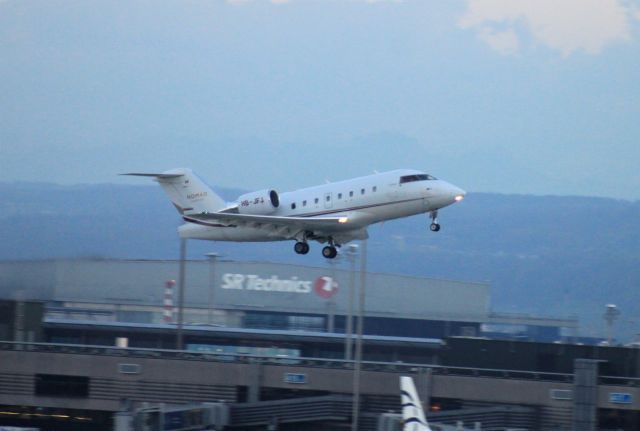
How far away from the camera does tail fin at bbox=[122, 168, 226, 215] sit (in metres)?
45.4

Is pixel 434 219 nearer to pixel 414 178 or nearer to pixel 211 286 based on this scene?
pixel 414 178

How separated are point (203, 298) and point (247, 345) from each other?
18477mm

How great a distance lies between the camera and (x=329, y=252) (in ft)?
137

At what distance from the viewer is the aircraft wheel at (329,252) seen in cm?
4157

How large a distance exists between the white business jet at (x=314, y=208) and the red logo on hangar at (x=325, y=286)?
34238mm

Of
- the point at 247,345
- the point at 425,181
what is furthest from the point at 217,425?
the point at 247,345

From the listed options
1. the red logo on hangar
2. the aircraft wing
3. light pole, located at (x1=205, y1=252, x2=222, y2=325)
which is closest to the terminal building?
the aircraft wing

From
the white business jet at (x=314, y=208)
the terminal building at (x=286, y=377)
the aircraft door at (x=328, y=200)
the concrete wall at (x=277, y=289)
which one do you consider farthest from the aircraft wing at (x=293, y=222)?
the concrete wall at (x=277, y=289)

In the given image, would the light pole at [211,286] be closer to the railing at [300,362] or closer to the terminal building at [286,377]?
the terminal building at [286,377]

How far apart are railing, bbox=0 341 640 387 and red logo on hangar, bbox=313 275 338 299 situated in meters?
36.0

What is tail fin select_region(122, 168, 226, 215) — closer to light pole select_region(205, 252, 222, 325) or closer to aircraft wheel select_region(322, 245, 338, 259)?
aircraft wheel select_region(322, 245, 338, 259)

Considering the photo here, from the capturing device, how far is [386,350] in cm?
6225

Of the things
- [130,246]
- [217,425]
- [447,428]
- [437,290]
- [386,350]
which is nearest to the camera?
[447,428]

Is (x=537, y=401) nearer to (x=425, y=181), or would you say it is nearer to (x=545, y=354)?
(x=545, y=354)
